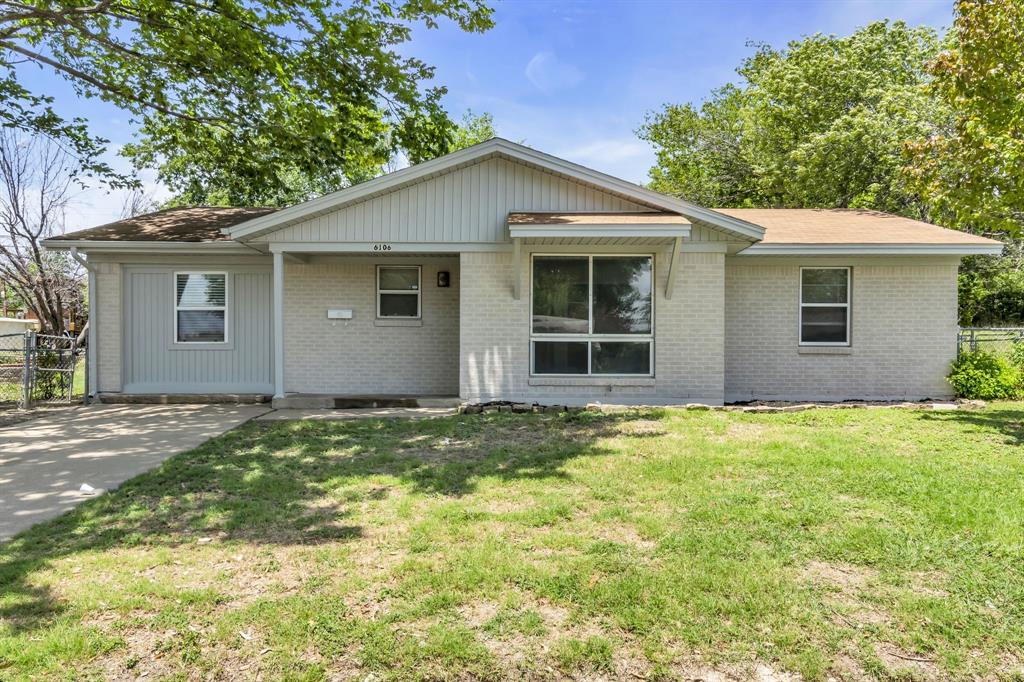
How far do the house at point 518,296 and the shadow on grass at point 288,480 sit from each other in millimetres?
1712

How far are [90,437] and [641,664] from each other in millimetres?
8079

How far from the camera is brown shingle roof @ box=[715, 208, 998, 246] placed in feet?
34.2

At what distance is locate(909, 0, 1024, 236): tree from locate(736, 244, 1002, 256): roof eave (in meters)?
1.05

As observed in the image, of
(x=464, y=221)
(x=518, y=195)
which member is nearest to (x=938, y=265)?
(x=518, y=195)

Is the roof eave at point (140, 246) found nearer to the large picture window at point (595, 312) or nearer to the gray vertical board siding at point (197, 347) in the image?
the gray vertical board siding at point (197, 347)

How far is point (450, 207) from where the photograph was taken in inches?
396

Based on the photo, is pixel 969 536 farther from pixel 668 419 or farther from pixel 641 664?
pixel 668 419

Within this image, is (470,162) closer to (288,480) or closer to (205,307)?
(205,307)

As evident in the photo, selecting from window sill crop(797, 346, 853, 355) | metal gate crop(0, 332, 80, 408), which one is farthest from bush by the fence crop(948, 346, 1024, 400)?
metal gate crop(0, 332, 80, 408)

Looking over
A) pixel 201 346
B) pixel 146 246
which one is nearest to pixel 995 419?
pixel 201 346

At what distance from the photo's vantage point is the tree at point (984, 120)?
308 inches

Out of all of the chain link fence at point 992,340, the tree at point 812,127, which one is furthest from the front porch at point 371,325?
the tree at point 812,127

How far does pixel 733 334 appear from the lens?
36.6 feet

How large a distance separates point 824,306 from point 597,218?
4896 mm
